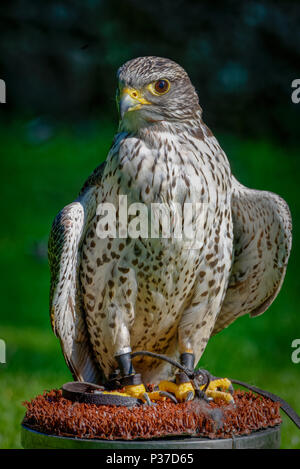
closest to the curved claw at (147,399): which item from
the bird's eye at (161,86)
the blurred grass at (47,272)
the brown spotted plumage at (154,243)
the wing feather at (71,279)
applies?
the brown spotted plumage at (154,243)

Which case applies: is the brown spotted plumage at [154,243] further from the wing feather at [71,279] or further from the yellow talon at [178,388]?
the yellow talon at [178,388]

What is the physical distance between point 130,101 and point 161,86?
134 mm

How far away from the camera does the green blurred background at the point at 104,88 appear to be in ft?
22.5

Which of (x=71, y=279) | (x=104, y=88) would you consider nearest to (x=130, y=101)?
(x=71, y=279)

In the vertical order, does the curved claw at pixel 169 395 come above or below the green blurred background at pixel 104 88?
below

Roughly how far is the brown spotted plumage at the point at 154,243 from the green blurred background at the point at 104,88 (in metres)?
3.77

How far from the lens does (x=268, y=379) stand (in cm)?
514

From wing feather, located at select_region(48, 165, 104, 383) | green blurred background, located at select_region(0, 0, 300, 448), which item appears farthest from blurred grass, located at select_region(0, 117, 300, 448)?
wing feather, located at select_region(48, 165, 104, 383)

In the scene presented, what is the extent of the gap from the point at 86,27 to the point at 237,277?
506 centimetres

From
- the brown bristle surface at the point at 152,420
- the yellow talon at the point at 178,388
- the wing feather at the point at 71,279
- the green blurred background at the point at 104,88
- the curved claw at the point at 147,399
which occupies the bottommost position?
the brown bristle surface at the point at 152,420

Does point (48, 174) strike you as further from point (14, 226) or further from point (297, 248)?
point (297, 248)

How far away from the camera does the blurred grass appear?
491 cm

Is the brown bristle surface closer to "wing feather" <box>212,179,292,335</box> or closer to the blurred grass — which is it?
"wing feather" <box>212,179,292,335</box>

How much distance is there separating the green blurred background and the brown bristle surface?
4.15m
